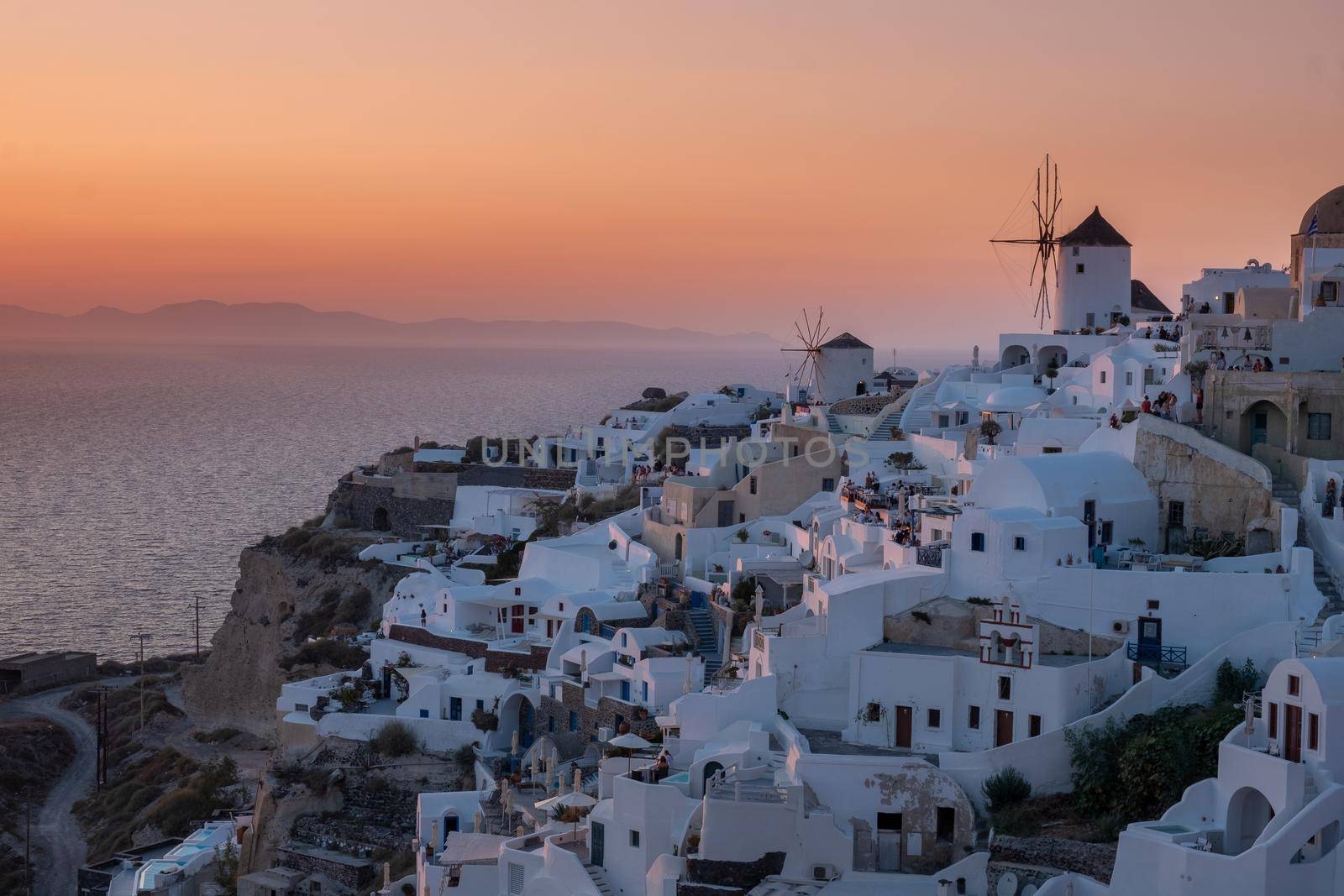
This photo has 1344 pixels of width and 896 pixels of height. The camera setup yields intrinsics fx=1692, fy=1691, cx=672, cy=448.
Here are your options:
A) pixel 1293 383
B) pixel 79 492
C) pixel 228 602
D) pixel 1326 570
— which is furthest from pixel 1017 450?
pixel 79 492

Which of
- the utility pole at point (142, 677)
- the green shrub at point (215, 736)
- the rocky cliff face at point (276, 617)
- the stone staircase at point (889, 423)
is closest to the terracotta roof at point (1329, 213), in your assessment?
the stone staircase at point (889, 423)

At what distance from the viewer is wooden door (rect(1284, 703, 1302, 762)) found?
58.3 feet

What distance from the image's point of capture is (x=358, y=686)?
30.8 m

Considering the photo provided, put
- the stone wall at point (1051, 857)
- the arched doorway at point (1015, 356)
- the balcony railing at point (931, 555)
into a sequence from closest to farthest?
the stone wall at point (1051, 857) < the balcony railing at point (931, 555) < the arched doorway at point (1015, 356)

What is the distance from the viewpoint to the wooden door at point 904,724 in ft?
71.7

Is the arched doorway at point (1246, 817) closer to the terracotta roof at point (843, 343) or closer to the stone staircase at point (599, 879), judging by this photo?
the stone staircase at point (599, 879)

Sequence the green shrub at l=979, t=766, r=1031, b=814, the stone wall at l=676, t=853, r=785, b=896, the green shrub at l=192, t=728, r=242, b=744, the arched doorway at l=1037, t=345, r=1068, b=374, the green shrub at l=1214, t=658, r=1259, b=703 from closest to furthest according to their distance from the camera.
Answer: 1. the stone wall at l=676, t=853, r=785, b=896
2. the green shrub at l=979, t=766, r=1031, b=814
3. the green shrub at l=1214, t=658, r=1259, b=703
4. the arched doorway at l=1037, t=345, r=1068, b=374
5. the green shrub at l=192, t=728, r=242, b=744

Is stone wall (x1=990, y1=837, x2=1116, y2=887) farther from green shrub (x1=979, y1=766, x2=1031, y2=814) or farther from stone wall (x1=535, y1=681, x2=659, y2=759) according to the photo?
stone wall (x1=535, y1=681, x2=659, y2=759)

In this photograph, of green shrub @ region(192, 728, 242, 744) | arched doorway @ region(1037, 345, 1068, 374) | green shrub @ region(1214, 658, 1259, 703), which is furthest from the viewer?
green shrub @ region(192, 728, 242, 744)

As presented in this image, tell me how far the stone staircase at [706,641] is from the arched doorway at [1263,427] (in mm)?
8808

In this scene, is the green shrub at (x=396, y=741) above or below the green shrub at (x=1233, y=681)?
below

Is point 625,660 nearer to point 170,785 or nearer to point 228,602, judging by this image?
point 170,785

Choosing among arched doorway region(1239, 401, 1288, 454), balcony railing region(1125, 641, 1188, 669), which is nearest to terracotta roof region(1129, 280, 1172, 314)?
arched doorway region(1239, 401, 1288, 454)

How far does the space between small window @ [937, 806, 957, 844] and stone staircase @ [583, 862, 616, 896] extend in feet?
13.4
